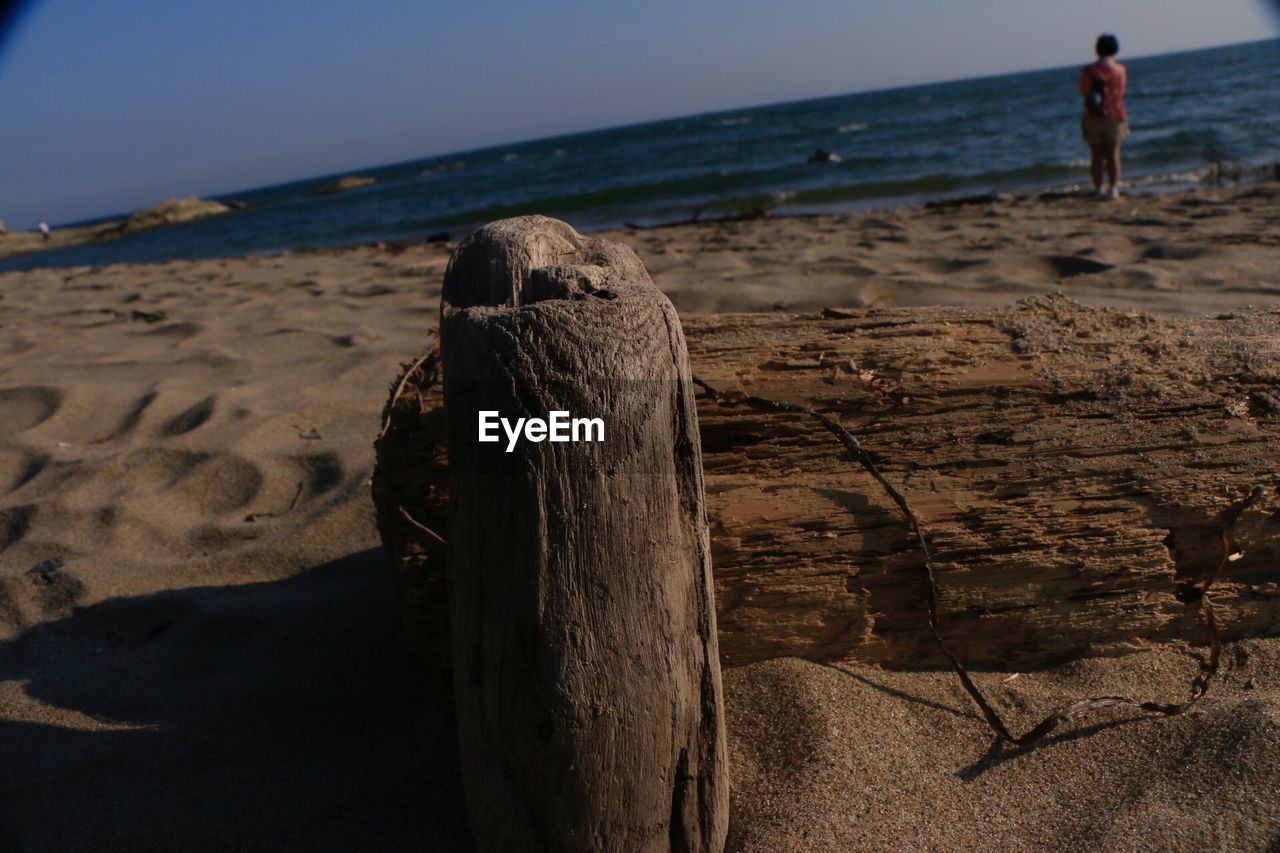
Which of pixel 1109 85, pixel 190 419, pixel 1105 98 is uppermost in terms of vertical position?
pixel 1109 85

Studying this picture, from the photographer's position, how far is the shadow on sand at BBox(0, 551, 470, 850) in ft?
5.77

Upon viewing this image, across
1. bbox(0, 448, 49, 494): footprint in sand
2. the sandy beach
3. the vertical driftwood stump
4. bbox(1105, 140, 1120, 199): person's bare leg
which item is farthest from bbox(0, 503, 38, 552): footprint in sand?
bbox(1105, 140, 1120, 199): person's bare leg

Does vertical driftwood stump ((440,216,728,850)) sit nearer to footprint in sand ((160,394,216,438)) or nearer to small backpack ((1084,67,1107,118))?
footprint in sand ((160,394,216,438))

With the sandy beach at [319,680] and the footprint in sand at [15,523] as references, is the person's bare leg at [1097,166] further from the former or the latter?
the footprint in sand at [15,523]

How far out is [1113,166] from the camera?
8.48 metres

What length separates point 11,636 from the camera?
8.28 ft

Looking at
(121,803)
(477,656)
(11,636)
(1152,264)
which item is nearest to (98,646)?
(11,636)

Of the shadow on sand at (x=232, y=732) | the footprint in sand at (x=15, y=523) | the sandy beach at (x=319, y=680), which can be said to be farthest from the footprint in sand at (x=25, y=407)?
the shadow on sand at (x=232, y=732)

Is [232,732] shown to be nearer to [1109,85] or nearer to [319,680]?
[319,680]

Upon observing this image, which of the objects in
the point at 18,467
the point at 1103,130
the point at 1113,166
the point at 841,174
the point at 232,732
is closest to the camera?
the point at 232,732

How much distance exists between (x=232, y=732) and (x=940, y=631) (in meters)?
1.57

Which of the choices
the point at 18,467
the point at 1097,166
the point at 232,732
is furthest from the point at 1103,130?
the point at 232,732

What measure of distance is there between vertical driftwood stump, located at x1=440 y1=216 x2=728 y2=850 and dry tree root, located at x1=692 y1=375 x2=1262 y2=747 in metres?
0.58

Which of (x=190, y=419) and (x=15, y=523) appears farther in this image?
(x=190, y=419)
